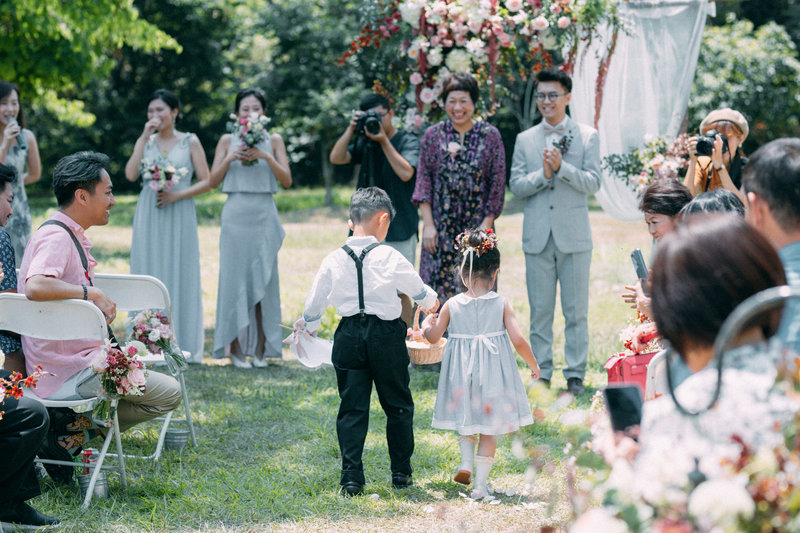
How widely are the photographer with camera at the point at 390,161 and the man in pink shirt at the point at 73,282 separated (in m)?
2.34

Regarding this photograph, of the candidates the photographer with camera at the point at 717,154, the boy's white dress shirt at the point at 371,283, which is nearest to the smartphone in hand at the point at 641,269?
the boy's white dress shirt at the point at 371,283

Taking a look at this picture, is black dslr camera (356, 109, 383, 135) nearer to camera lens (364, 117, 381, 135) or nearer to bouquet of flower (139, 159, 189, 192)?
camera lens (364, 117, 381, 135)

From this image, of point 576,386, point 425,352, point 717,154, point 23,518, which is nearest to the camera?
point 23,518

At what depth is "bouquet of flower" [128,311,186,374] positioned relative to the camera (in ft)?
14.7

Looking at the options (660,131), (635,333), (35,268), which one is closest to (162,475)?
(35,268)

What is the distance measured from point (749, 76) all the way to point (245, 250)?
54.1ft

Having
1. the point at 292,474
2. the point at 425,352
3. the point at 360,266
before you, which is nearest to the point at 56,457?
the point at 292,474

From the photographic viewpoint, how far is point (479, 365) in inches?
161

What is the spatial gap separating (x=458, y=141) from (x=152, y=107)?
95.9 inches

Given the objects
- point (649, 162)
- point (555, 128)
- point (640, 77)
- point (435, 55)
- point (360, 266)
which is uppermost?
point (435, 55)

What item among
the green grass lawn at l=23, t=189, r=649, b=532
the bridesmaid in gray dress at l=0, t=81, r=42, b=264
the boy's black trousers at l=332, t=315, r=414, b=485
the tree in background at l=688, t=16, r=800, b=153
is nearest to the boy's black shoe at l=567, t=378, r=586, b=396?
the green grass lawn at l=23, t=189, r=649, b=532

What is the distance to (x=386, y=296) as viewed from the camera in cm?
402

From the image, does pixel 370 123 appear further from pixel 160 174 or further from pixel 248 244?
pixel 160 174

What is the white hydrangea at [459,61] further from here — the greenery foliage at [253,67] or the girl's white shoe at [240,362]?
the girl's white shoe at [240,362]
